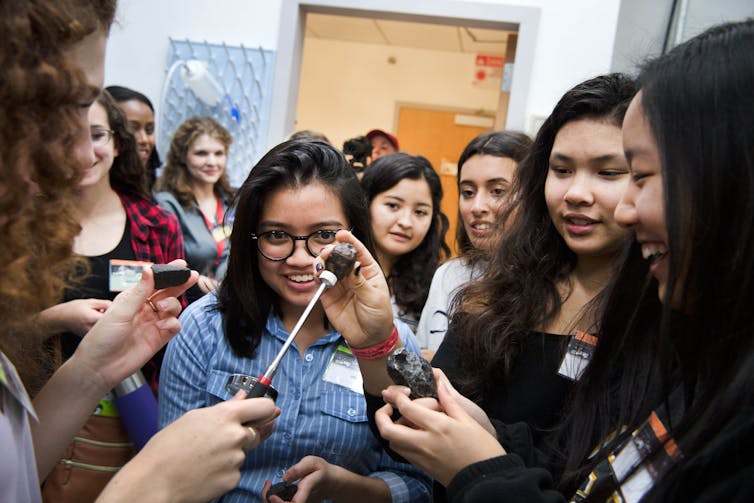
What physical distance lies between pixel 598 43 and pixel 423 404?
2.80 meters

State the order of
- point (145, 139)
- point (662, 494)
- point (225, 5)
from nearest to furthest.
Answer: point (662, 494) < point (145, 139) < point (225, 5)

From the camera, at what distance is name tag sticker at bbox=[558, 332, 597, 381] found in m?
1.14

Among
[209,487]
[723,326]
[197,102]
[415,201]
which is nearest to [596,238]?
[723,326]

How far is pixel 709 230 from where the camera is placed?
27.1 inches

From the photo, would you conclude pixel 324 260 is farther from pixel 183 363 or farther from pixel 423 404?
pixel 183 363

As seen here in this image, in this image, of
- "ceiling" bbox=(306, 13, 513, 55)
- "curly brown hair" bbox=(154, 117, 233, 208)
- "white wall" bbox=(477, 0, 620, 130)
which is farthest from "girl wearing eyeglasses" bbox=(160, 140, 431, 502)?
"ceiling" bbox=(306, 13, 513, 55)

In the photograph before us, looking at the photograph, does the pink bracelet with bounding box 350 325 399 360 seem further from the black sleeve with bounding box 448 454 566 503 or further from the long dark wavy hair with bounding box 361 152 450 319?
the long dark wavy hair with bounding box 361 152 450 319

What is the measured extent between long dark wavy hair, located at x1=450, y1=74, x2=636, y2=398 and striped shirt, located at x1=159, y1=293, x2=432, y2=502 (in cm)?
19

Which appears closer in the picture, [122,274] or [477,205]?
[122,274]

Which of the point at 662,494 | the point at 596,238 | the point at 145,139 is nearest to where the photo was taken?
the point at 662,494

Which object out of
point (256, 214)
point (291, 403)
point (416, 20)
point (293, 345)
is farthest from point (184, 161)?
point (291, 403)

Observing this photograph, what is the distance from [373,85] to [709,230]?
572 centimetres

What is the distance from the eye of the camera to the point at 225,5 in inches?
128

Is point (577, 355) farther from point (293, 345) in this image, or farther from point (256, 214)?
point (256, 214)
